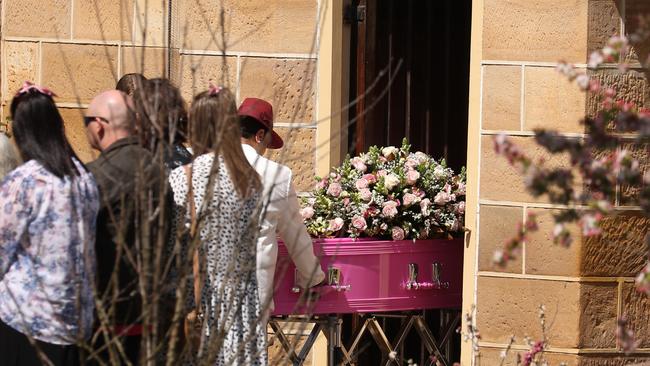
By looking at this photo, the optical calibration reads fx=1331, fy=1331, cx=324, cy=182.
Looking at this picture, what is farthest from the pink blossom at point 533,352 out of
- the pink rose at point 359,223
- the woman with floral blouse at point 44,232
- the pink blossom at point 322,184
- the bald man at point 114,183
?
the pink blossom at point 322,184

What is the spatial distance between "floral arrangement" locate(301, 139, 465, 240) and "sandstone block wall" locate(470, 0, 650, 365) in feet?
0.75

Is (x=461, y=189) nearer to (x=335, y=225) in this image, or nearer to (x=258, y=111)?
(x=335, y=225)

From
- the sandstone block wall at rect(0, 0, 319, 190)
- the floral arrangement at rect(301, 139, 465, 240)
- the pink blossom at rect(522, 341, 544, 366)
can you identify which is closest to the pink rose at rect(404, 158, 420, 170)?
the floral arrangement at rect(301, 139, 465, 240)

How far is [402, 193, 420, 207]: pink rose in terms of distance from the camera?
6461 millimetres

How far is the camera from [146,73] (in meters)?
7.04

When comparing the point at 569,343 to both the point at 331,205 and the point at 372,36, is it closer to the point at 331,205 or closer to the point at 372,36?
the point at 331,205

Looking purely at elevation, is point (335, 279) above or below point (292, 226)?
below

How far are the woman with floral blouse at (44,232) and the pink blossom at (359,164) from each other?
2438 millimetres

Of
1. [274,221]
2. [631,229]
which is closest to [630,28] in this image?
[631,229]

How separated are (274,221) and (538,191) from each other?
2452mm

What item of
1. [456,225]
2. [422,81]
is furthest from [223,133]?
[422,81]

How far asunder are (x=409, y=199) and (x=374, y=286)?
18.1 inches

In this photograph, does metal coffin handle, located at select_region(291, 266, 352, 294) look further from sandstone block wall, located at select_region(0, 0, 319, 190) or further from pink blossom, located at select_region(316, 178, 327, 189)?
sandstone block wall, located at select_region(0, 0, 319, 190)

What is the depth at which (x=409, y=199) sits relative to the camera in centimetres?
646
